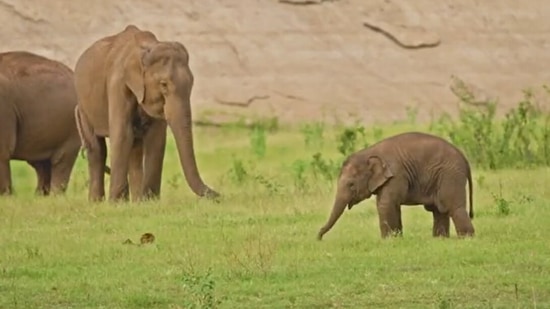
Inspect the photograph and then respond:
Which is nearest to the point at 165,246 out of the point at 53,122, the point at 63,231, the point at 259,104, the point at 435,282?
the point at 63,231

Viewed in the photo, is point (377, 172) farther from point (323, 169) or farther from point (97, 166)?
point (323, 169)

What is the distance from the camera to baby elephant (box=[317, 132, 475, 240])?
587 inches

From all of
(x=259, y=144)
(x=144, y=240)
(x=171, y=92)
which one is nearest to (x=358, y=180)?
(x=144, y=240)

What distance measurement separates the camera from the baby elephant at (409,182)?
48.9 feet

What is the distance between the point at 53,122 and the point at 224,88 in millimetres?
13545

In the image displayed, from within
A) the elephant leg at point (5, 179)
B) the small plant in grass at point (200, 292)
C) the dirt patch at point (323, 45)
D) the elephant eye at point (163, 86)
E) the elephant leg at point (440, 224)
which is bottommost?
the small plant in grass at point (200, 292)

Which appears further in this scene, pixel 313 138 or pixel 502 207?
pixel 313 138

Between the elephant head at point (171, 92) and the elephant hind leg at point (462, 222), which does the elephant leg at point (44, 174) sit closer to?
the elephant head at point (171, 92)

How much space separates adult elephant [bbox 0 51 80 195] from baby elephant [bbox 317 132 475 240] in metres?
7.43

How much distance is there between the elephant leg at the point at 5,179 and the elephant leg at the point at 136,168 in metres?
1.83

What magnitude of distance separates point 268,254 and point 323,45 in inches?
920

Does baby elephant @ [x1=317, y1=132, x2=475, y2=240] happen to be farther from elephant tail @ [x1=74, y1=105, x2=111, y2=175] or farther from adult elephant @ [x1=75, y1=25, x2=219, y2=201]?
elephant tail @ [x1=74, y1=105, x2=111, y2=175]

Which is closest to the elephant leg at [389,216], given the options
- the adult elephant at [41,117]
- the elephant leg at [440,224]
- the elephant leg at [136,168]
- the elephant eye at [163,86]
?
the elephant leg at [440,224]

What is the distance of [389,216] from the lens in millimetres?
14930
